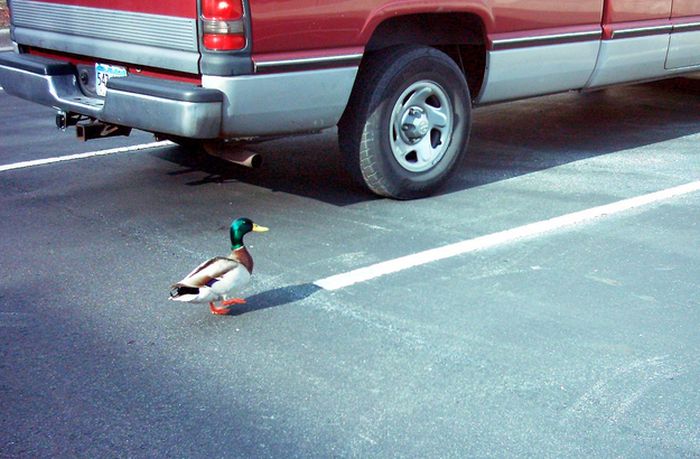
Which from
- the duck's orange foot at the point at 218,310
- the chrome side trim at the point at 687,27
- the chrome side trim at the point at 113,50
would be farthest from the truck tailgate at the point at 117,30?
the chrome side trim at the point at 687,27

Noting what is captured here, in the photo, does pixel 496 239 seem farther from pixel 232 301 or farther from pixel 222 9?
pixel 222 9

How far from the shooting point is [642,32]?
269 inches

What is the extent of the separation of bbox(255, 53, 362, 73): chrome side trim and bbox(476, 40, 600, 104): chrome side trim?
1070mm

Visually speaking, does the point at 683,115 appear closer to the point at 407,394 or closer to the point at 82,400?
the point at 407,394

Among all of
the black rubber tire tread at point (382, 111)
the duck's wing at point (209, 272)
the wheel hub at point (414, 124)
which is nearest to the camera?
the duck's wing at point (209, 272)

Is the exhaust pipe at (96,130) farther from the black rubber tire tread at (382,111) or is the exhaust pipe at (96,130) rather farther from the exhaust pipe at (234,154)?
the black rubber tire tread at (382,111)

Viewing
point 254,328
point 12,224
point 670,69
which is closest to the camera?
point 254,328

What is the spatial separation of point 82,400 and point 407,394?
1.15 meters

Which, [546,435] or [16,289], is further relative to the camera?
[16,289]

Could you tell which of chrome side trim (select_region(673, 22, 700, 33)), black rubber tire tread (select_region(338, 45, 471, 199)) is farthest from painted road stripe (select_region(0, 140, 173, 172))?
chrome side trim (select_region(673, 22, 700, 33))

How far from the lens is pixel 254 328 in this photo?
4098mm

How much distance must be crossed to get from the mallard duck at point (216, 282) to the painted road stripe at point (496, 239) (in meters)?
0.45

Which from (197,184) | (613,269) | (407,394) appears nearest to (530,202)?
(613,269)

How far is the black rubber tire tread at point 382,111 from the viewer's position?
5562 millimetres
